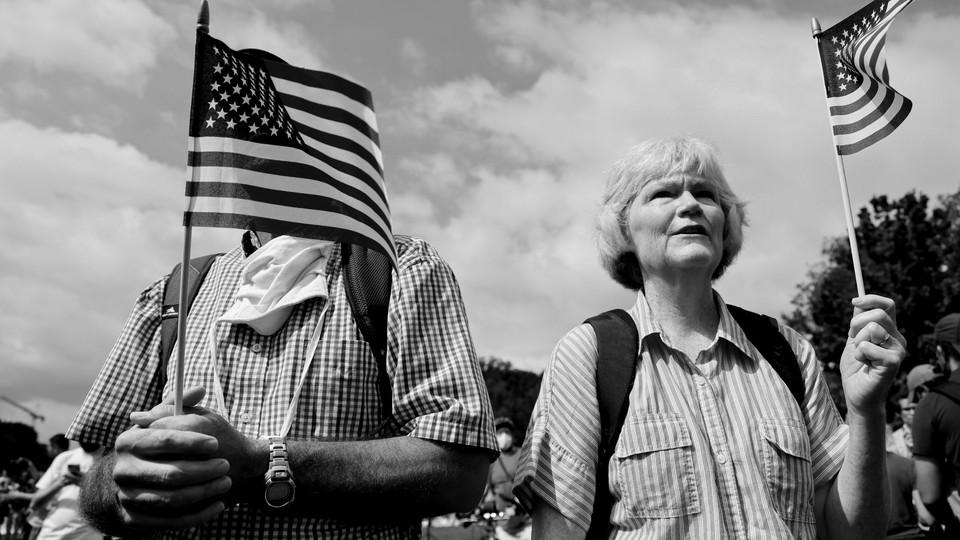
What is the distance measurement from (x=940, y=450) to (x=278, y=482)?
13.8 ft

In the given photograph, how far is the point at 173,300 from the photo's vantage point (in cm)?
278

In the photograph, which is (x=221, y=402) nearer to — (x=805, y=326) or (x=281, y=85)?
(x=281, y=85)

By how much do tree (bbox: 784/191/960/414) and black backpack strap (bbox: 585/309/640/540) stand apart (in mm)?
37703

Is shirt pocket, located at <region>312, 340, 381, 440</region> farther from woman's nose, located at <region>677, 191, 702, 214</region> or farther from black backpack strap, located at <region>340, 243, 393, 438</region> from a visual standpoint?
woman's nose, located at <region>677, 191, 702, 214</region>

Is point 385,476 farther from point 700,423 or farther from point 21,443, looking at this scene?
point 21,443

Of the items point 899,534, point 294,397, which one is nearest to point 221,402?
point 294,397

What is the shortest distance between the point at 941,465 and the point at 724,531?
308cm

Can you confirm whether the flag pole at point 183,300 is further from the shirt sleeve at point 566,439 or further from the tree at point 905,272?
the tree at point 905,272

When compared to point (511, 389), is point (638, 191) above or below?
below

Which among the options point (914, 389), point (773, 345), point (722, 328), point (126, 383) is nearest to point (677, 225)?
point (722, 328)

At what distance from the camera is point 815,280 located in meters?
50.1

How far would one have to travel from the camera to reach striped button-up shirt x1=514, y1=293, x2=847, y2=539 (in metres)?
2.64

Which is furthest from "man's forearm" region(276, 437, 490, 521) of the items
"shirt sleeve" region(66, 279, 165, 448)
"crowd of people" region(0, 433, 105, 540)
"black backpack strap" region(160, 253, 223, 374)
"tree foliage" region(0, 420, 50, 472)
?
"tree foliage" region(0, 420, 50, 472)

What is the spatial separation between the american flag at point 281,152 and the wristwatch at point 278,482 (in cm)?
64
